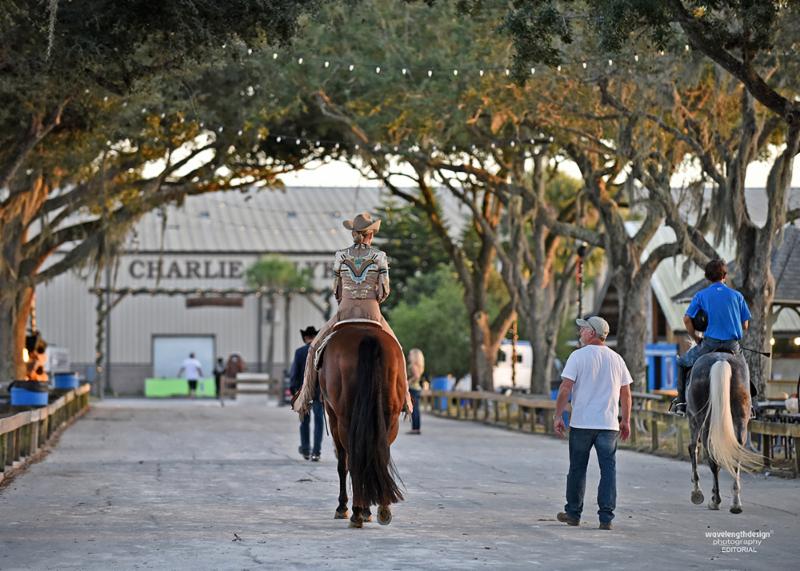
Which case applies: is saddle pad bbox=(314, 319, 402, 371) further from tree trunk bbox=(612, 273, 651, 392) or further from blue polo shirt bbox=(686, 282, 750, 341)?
tree trunk bbox=(612, 273, 651, 392)

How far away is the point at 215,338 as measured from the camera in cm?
7844

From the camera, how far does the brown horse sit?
12.8 meters

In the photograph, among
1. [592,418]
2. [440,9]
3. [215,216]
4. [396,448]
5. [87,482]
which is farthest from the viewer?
[215,216]

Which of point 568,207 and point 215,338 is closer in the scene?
point 568,207

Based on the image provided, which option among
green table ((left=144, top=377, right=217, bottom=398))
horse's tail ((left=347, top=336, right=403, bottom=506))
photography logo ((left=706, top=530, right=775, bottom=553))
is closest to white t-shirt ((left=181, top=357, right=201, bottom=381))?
green table ((left=144, top=377, right=217, bottom=398))

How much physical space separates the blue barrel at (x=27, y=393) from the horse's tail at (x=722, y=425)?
555 inches

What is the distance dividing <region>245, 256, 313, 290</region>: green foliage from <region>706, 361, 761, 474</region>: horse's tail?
68.4 metres

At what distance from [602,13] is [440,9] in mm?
14961

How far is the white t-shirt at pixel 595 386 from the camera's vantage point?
13039 mm

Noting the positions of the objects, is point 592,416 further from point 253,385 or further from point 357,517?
point 253,385

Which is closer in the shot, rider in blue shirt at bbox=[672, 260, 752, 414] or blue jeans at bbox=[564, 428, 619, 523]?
blue jeans at bbox=[564, 428, 619, 523]

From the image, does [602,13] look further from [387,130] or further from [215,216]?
[215,216]

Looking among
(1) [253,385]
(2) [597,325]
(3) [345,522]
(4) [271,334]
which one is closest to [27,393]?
(3) [345,522]

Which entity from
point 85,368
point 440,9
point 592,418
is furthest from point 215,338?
point 592,418
